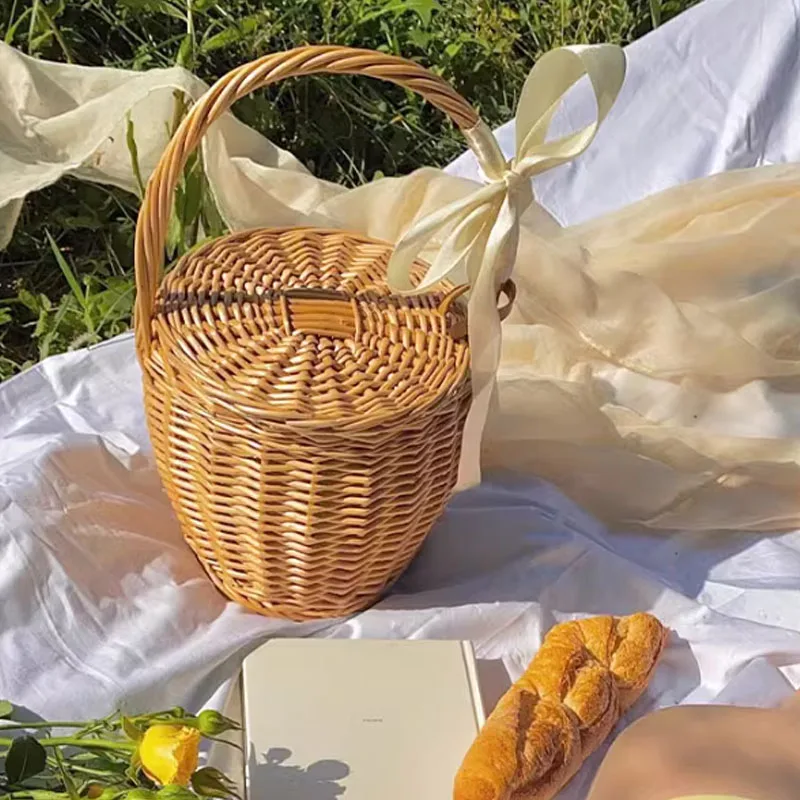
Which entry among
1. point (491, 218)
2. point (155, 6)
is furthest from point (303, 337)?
point (155, 6)

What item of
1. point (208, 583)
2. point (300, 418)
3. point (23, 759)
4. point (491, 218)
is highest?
point (491, 218)

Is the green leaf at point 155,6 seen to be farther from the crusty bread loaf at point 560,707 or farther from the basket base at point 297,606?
the crusty bread loaf at point 560,707

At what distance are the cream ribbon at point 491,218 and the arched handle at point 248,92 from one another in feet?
0.16

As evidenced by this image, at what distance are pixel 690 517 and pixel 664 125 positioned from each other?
612 millimetres

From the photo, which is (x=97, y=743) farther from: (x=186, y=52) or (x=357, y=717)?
(x=186, y=52)

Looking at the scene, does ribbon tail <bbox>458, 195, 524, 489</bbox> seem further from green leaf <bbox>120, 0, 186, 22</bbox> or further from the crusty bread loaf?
green leaf <bbox>120, 0, 186, 22</bbox>

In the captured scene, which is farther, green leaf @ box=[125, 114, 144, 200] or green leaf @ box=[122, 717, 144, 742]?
green leaf @ box=[125, 114, 144, 200]

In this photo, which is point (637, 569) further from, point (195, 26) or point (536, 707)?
point (195, 26)

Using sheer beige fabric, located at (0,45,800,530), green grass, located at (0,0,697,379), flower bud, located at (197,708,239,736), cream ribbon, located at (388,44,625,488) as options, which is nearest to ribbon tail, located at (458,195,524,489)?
cream ribbon, located at (388,44,625,488)

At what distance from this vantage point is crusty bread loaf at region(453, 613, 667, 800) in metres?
0.92

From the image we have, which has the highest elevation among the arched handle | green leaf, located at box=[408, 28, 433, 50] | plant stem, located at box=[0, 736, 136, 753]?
the arched handle

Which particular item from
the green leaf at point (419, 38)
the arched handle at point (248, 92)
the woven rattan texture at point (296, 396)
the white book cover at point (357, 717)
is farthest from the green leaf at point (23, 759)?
the green leaf at point (419, 38)

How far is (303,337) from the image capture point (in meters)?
1.02

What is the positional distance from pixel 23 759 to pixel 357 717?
282 mm
